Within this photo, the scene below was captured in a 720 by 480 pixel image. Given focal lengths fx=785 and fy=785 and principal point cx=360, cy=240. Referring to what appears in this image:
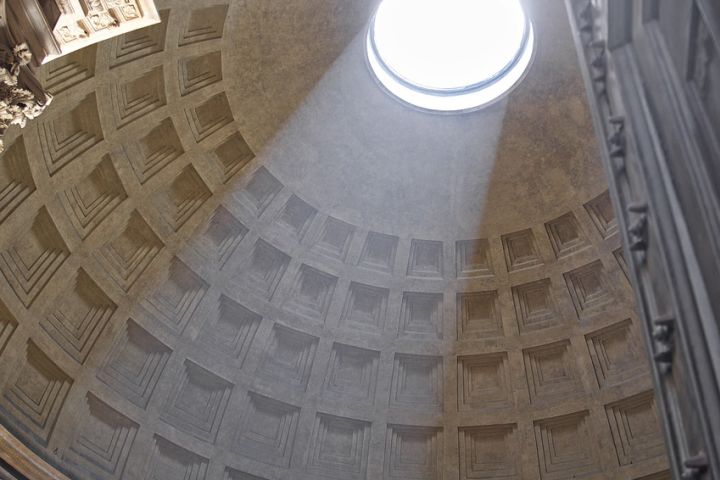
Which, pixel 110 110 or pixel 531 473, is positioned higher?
pixel 110 110

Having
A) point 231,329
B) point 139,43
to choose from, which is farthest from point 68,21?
point 231,329

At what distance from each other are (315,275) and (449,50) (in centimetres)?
645

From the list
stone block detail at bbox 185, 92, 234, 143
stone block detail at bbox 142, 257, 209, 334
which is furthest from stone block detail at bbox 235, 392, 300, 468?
stone block detail at bbox 185, 92, 234, 143

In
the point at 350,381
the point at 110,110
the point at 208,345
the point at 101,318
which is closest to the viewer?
the point at 110,110

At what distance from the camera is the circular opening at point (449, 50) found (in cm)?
1658

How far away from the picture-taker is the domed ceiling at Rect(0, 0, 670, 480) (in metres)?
13.6

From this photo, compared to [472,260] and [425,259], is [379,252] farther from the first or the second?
[472,260]

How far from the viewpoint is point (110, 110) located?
1320cm

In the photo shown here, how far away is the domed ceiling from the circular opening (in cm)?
60

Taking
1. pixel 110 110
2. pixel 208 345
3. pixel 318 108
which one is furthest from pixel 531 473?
pixel 110 110

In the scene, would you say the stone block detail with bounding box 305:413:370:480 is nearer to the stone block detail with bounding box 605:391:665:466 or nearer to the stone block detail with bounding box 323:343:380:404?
the stone block detail with bounding box 323:343:380:404

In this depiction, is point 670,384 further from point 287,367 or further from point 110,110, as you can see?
point 287,367

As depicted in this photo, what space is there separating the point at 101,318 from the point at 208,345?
2.34 metres

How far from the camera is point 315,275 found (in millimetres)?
16750
